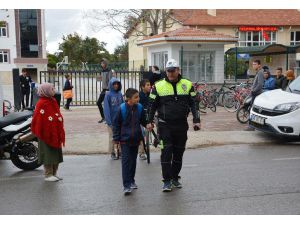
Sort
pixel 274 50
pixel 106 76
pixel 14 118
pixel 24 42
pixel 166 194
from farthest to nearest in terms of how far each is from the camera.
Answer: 1. pixel 24 42
2. pixel 274 50
3. pixel 106 76
4. pixel 14 118
5. pixel 166 194

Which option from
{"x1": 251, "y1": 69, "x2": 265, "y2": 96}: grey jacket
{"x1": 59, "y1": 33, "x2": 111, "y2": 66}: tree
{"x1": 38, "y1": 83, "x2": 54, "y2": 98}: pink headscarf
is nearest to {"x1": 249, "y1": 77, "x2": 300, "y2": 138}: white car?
{"x1": 251, "y1": 69, "x2": 265, "y2": 96}: grey jacket

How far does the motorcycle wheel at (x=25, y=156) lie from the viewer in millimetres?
7590

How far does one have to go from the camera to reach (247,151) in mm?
9281

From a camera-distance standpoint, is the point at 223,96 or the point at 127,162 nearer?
the point at 127,162

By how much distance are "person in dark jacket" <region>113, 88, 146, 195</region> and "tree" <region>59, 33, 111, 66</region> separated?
60467 mm

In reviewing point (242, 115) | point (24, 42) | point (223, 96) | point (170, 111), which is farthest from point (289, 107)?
point (24, 42)

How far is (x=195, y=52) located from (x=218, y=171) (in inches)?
521

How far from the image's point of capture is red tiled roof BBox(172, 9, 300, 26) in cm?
4862

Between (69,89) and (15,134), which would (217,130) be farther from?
(69,89)

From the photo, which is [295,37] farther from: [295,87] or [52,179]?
[52,179]

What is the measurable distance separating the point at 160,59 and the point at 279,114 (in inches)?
472

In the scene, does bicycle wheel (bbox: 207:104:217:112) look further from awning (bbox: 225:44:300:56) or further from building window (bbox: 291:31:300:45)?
building window (bbox: 291:31:300:45)

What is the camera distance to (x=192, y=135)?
11.2 meters
